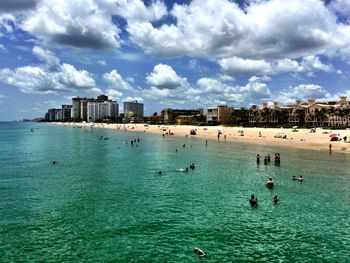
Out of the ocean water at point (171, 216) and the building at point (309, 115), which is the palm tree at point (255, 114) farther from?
the ocean water at point (171, 216)

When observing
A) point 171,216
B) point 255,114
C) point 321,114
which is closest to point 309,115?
point 321,114

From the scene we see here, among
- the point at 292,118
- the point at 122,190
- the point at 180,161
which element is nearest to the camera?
the point at 122,190

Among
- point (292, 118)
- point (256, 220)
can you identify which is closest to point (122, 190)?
point (256, 220)

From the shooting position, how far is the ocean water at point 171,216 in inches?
773

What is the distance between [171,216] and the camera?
2597cm

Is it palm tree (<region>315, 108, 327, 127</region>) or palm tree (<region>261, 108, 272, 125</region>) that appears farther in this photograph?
palm tree (<region>261, 108, 272, 125</region>)

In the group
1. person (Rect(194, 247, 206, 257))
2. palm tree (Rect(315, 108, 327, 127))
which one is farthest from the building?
person (Rect(194, 247, 206, 257))

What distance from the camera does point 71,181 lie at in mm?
39812

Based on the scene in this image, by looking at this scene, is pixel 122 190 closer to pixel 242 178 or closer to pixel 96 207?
pixel 96 207

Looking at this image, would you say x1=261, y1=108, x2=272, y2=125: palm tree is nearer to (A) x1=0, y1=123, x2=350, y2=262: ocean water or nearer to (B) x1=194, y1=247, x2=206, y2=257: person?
(A) x1=0, y1=123, x2=350, y2=262: ocean water

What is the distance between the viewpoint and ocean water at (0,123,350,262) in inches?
773

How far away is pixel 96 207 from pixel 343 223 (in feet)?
61.7

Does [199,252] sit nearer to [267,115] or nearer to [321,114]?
[321,114]

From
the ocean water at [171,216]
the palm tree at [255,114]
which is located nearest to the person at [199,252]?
the ocean water at [171,216]
